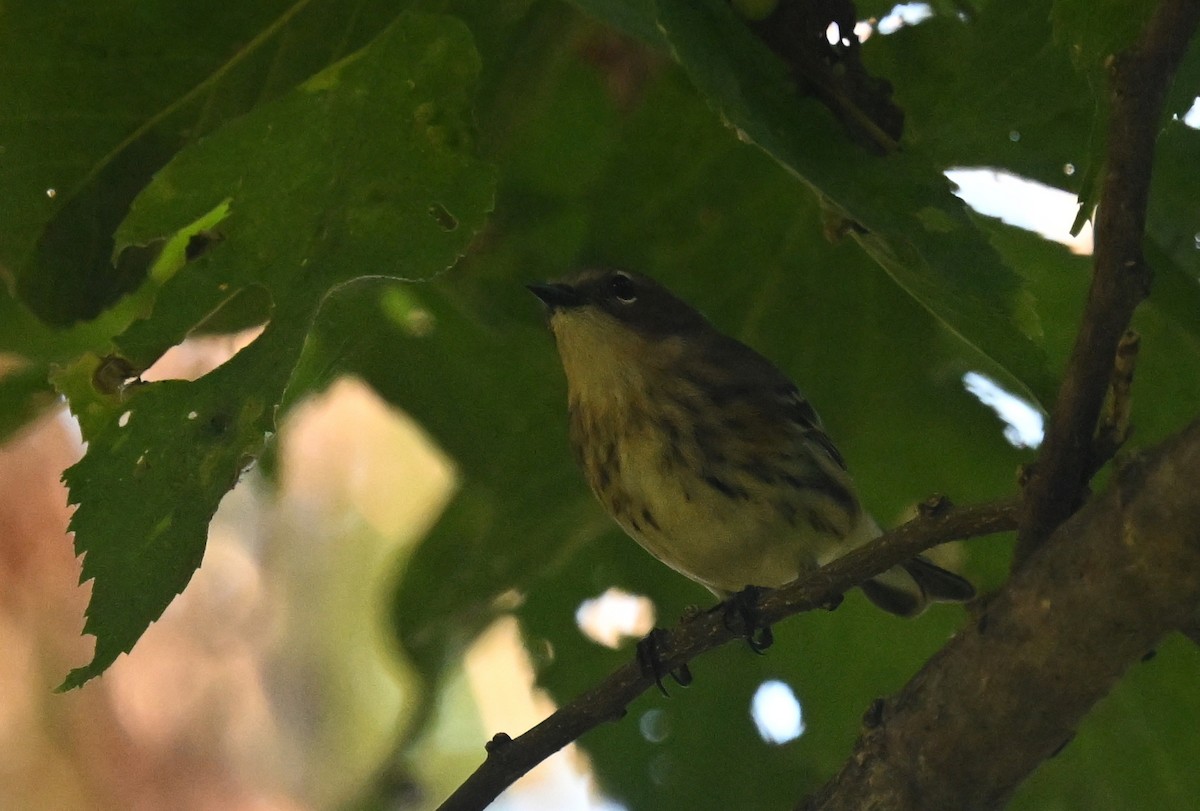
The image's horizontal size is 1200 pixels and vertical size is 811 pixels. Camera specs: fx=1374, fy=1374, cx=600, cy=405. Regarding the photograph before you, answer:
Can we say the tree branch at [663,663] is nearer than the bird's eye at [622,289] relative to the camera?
Yes

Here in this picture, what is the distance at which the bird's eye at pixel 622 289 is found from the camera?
7.62ft

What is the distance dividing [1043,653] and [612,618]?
0.91 m

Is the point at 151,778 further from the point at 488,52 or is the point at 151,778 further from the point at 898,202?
the point at 898,202

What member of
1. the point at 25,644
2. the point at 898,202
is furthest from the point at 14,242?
the point at 25,644

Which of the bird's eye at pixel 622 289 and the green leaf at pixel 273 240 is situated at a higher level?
the green leaf at pixel 273 240

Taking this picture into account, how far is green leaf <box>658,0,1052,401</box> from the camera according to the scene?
0.96m

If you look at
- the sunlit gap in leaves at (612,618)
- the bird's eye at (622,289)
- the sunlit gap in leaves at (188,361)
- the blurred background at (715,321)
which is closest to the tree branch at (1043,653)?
the blurred background at (715,321)

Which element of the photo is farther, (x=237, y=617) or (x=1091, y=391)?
(x=237, y=617)

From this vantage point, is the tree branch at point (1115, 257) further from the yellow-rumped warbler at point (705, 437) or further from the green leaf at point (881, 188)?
the yellow-rumped warbler at point (705, 437)

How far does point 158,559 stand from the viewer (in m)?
1.01

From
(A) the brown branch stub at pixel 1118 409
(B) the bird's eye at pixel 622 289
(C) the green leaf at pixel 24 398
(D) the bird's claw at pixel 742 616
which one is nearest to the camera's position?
(A) the brown branch stub at pixel 1118 409

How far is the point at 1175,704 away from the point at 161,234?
50.3 inches

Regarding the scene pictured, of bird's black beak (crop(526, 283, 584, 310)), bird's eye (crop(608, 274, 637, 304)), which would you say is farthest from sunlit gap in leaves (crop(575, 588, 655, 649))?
bird's eye (crop(608, 274, 637, 304))

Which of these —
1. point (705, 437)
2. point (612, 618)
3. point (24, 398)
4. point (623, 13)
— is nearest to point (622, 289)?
point (705, 437)
